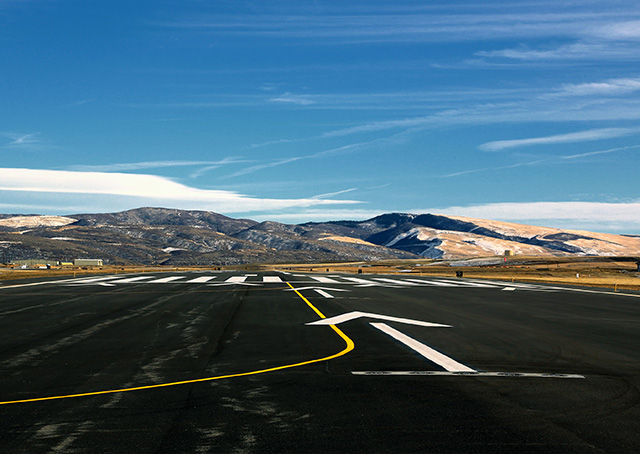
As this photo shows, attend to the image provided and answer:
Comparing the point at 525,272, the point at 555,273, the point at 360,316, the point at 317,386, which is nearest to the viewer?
the point at 317,386

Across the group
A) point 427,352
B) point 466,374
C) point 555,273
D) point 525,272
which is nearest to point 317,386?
point 466,374

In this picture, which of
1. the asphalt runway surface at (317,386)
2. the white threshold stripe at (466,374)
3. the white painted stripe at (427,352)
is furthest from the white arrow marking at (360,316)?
the white threshold stripe at (466,374)

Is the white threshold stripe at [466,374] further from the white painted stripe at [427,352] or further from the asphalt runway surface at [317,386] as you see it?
the white painted stripe at [427,352]

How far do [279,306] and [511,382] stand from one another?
45.9 ft

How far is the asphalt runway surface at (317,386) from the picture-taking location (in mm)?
5527

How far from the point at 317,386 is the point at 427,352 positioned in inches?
144

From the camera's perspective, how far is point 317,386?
7.82 meters

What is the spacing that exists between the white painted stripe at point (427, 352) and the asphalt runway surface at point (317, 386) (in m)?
0.04

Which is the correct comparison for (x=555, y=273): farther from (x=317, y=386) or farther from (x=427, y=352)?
(x=317, y=386)

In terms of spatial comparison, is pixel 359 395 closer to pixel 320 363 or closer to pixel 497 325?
pixel 320 363

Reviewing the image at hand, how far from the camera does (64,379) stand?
8.29 meters

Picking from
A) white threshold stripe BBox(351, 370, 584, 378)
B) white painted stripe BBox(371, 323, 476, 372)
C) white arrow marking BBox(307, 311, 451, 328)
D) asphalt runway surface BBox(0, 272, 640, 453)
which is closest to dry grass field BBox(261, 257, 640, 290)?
white arrow marking BBox(307, 311, 451, 328)

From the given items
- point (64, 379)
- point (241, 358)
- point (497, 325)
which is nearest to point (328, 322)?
point (497, 325)

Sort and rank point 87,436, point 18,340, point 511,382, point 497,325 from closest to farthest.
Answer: point 87,436
point 511,382
point 18,340
point 497,325
